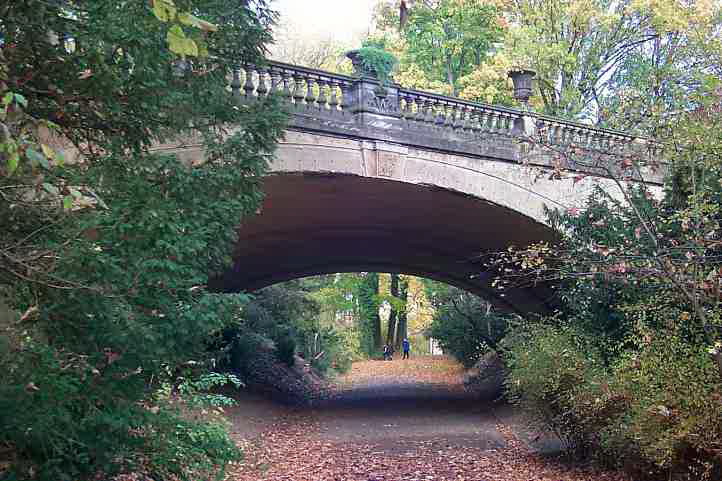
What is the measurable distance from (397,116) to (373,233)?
515 centimetres

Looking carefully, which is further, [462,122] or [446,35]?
[446,35]

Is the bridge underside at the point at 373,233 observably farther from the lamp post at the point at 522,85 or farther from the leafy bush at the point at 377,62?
the lamp post at the point at 522,85

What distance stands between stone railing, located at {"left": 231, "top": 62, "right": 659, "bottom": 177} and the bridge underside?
79 centimetres

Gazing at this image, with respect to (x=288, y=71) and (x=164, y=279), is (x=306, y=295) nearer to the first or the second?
(x=288, y=71)

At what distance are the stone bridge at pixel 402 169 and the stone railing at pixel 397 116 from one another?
0.06 ft

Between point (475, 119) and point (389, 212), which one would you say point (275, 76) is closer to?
point (475, 119)

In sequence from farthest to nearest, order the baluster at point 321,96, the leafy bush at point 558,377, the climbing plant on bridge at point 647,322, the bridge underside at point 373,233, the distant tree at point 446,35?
the distant tree at point 446,35 < the bridge underside at point 373,233 < the baluster at point 321,96 < the leafy bush at point 558,377 < the climbing plant on bridge at point 647,322

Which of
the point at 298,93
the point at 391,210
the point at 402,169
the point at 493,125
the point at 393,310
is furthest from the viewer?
the point at 393,310

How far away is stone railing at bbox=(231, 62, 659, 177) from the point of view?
10.2 m

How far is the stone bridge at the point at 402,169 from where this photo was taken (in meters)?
10.4

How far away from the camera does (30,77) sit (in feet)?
16.0

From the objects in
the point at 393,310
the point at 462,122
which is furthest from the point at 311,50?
the point at 462,122

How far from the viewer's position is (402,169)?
11359mm

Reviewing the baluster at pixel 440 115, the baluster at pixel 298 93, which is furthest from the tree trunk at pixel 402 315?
the baluster at pixel 298 93
